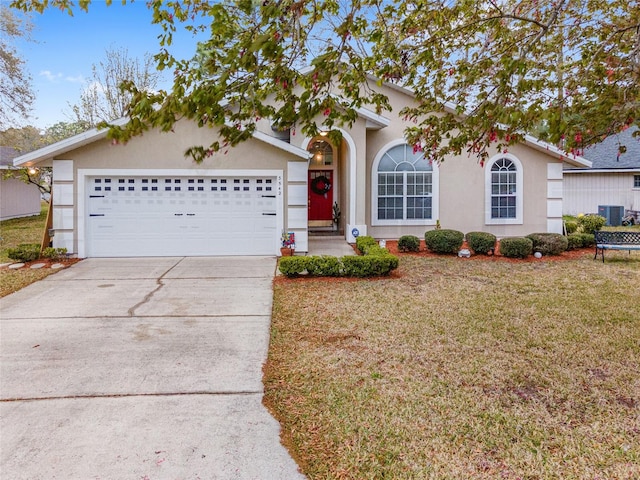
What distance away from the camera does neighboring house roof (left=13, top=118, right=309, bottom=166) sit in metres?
10.4

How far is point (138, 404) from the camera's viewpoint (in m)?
3.80

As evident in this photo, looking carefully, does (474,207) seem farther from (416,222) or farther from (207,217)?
(207,217)

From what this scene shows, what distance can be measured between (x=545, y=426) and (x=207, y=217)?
9.61 metres

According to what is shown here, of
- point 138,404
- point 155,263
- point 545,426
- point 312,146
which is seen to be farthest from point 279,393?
point 312,146

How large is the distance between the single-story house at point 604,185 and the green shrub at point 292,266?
18287 millimetres

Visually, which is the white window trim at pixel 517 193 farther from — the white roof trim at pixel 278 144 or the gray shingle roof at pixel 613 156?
the gray shingle roof at pixel 613 156

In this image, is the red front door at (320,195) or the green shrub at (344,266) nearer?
the green shrub at (344,266)

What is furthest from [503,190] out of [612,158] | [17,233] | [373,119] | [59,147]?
[17,233]

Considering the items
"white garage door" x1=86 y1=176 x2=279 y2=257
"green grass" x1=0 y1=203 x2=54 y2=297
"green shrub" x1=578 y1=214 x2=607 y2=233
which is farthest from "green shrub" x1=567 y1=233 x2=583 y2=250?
"green grass" x1=0 y1=203 x2=54 y2=297

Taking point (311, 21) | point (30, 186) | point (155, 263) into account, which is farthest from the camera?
point (30, 186)

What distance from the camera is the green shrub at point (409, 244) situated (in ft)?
40.4

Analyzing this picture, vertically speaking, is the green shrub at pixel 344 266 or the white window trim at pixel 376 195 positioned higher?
the white window trim at pixel 376 195

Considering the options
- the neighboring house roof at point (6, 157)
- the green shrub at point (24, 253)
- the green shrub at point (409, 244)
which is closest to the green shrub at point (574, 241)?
the green shrub at point (409, 244)

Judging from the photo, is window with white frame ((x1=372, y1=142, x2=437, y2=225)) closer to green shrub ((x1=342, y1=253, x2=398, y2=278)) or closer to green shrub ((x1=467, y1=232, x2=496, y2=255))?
green shrub ((x1=467, y1=232, x2=496, y2=255))
